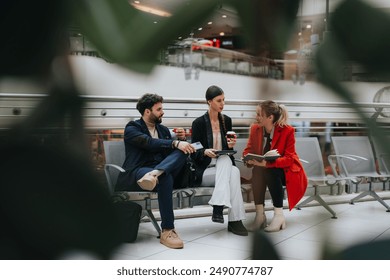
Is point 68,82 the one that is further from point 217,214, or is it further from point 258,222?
point 217,214

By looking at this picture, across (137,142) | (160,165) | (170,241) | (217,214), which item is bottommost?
(217,214)

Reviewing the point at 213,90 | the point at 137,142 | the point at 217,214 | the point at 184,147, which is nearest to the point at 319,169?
the point at 137,142

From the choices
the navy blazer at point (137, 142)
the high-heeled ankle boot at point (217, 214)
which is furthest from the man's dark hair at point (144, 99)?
the high-heeled ankle boot at point (217, 214)

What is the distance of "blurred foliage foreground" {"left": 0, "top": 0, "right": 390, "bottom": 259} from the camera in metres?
0.13

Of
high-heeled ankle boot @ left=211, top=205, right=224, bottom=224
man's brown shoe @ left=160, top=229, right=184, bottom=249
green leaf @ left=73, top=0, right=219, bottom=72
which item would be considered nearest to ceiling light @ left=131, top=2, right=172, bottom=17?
green leaf @ left=73, top=0, right=219, bottom=72

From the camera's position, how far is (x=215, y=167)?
255 centimetres

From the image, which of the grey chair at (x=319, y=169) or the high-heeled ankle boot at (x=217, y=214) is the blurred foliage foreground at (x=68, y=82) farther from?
the high-heeled ankle boot at (x=217, y=214)

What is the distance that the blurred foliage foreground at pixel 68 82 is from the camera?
13cm

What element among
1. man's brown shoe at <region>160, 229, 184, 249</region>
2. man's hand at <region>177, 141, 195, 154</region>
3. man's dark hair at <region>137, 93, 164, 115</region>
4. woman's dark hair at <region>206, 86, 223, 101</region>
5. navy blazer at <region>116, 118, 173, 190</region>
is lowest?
man's brown shoe at <region>160, 229, 184, 249</region>

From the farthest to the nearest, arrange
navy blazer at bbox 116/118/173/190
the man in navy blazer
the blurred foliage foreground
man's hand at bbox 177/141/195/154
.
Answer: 1. man's hand at bbox 177/141/195/154
2. the man in navy blazer
3. navy blazer at bbox 116/118/173/190
4. the blurred foliage foreground

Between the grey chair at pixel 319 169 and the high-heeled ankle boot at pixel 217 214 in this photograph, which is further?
the high-heeled ankle boot at pixel 217 214

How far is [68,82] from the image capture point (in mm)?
133

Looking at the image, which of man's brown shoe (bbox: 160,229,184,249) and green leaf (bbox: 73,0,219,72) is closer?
green leaf (bbox: 73,0,219,72)

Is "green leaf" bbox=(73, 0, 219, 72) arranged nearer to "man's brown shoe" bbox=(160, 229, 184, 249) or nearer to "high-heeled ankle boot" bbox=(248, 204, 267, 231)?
"high-heeled ankle boot" bbox=(248, 204, 267, 231)
